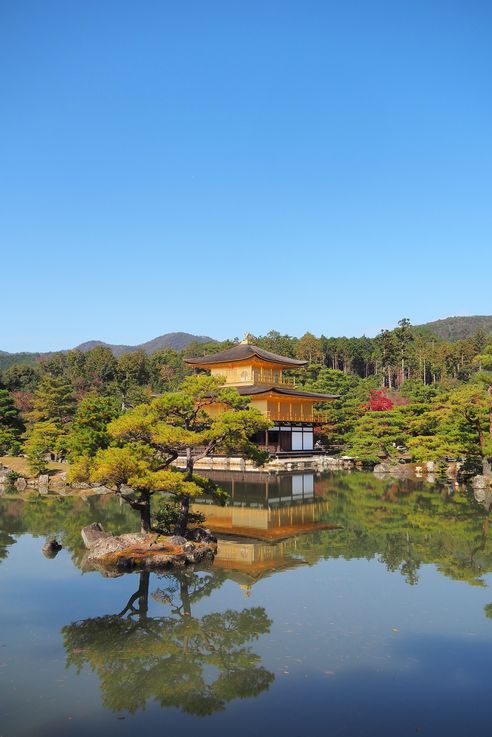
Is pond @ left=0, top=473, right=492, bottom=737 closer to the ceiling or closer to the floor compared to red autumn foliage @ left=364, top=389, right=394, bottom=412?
closer to the floor

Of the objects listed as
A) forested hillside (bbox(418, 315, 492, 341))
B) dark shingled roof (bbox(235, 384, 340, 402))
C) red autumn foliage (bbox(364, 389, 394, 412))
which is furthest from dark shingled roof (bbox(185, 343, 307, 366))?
forested hillside (bbox(418, 315, 492, 341))

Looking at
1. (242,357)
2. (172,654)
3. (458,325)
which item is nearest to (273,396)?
(242,357)

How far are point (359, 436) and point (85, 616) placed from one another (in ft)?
89.2

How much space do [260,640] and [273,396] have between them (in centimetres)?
2659

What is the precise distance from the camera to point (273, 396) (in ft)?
114

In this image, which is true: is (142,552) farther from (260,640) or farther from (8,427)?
(8,427)

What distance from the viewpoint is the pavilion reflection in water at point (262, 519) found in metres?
12.9

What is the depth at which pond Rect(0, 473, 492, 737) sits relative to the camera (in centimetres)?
617

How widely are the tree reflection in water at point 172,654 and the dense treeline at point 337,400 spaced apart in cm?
898

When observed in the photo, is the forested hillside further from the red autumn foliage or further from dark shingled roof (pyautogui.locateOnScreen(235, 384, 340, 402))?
dark shingled roof (pyautogui.locateOnScreen(235, 384, 340, 402))

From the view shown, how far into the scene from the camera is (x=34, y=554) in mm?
13828

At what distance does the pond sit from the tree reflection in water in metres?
0.03

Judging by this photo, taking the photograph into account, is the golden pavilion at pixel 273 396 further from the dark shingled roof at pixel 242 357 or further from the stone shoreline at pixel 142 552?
the stone shoreline at pixel 142 552

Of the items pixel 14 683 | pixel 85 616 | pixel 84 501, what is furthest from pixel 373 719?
pixel 84 501
